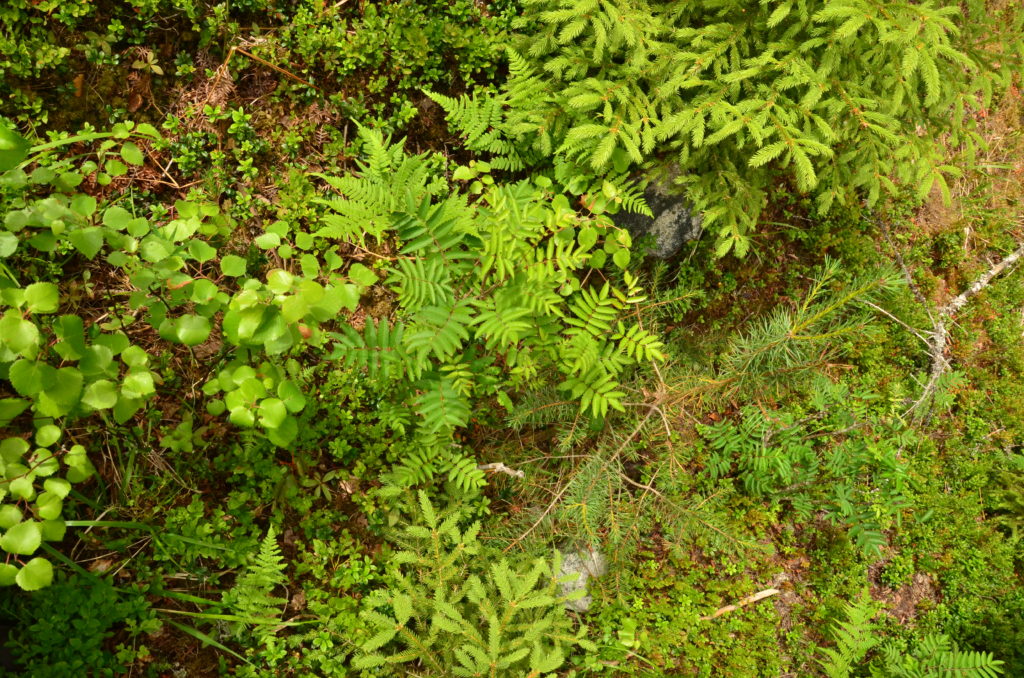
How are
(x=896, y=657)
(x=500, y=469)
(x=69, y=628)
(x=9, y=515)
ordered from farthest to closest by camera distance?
(x=896, y=657) → (x=500, y=469) → (x=69, y=628) → (x=9, y=515)

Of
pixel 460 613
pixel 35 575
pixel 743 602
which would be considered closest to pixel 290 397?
pixel 35 575

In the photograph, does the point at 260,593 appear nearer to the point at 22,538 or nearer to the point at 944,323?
the point at 22,538

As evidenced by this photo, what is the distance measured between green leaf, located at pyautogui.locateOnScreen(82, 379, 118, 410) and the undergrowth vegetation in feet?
0.05

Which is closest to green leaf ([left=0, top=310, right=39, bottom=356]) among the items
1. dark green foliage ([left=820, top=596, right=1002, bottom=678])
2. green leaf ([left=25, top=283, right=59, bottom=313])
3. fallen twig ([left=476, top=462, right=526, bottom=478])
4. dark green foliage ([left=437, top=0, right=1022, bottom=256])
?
green leaf ([left=25, top=283, right=59, bottom=313])

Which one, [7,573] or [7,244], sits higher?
[7,244]

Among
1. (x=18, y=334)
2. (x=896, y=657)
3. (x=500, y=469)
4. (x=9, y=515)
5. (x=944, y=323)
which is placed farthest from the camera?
(x=944, y=323)

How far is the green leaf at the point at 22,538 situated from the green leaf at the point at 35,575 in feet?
0.15

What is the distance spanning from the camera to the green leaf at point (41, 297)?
67.3 inches

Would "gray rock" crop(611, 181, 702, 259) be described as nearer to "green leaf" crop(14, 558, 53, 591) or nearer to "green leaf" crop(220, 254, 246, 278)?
"green leaf" crop(220, 254, 246, 278)

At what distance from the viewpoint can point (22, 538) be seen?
1749 mm

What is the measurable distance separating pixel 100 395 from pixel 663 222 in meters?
3.12

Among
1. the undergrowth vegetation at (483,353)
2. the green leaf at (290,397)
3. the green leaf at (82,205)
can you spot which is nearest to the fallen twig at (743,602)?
the undergrowth vegetation at (483,353)

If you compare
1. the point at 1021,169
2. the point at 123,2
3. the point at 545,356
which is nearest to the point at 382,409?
the point at 545,356

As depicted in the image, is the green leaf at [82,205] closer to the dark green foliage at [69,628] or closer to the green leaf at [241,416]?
the green leaf at [241,416]
